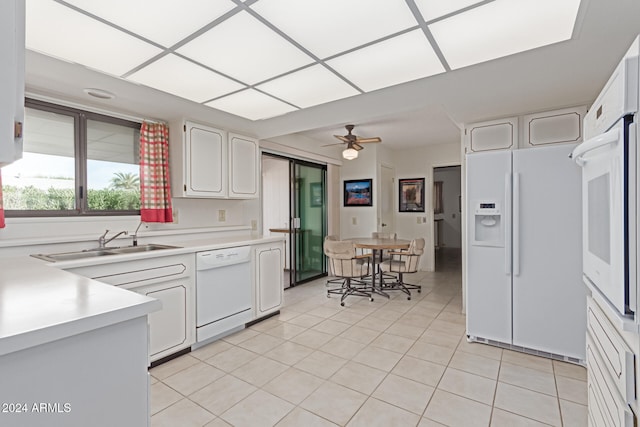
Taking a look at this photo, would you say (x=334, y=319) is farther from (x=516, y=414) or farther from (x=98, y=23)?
(x=98, y=23)

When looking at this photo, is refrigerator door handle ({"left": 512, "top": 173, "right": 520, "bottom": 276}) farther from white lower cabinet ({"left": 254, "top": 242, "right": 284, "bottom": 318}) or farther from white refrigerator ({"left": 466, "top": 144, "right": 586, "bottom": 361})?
white lower cabinet ({"left": 254, "top": 242, "right": 284, "bottom": 318})

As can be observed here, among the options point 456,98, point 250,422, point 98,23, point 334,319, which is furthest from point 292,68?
point 334,319

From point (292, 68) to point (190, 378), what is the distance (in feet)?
7.86

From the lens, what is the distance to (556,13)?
159 cm

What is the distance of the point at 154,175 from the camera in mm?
3014

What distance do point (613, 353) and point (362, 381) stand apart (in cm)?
151

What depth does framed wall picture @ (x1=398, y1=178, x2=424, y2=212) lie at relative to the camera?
19.8ft

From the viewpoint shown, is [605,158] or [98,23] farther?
[98,23]

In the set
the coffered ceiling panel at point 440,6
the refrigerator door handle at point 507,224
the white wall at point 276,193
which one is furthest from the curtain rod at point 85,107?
the refrigerator door handle at point 507,224

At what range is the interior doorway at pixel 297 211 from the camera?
495cm

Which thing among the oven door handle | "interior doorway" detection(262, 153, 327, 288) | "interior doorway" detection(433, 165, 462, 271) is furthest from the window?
"interior doorway" detection(433, 165, 462, 271)

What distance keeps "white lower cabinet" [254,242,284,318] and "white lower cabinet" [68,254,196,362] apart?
791mm

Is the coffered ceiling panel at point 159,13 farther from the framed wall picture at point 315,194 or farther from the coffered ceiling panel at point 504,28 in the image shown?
the framed wall picture at point 315,194

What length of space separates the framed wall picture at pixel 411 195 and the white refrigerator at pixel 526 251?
3267 millimetres
